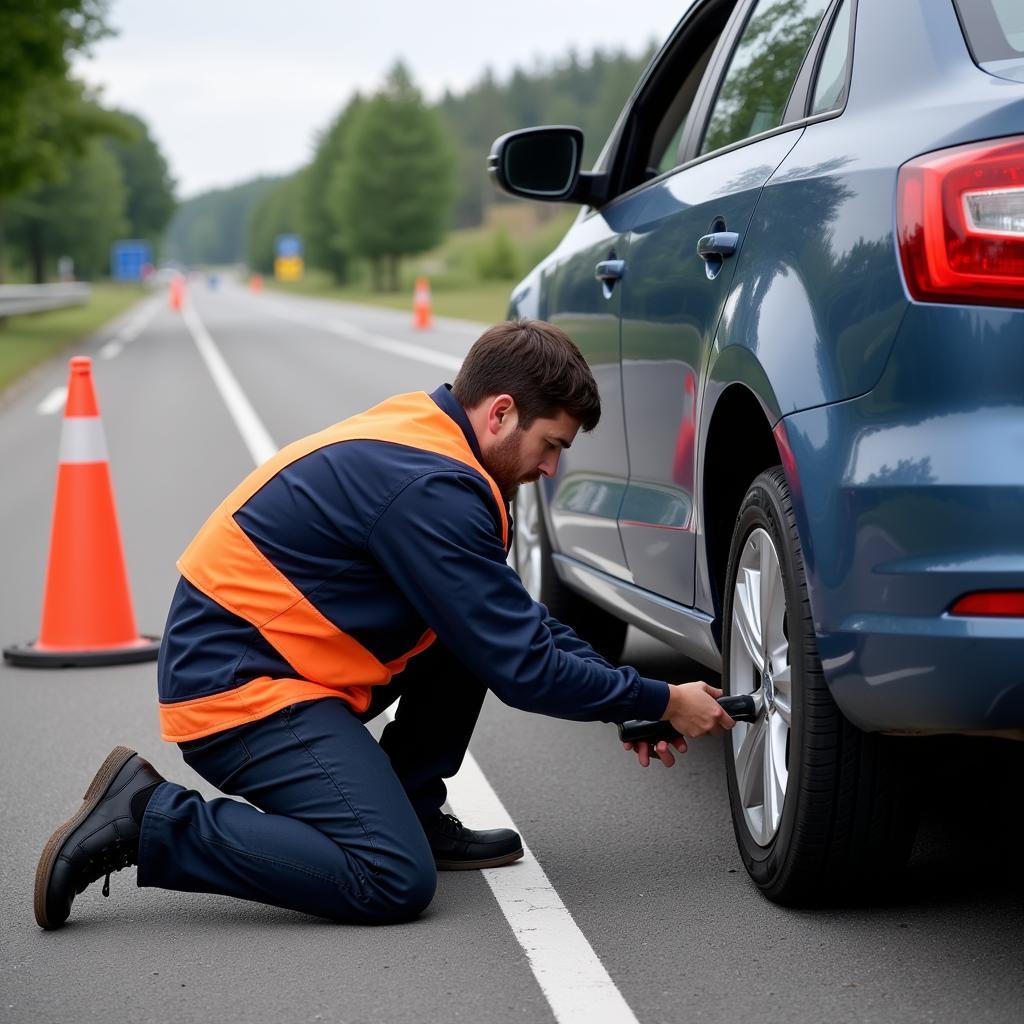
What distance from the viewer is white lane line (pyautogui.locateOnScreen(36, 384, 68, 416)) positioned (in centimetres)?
1656

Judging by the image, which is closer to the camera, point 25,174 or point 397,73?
point 25,174

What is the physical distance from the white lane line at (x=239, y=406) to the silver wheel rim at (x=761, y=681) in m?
6.92

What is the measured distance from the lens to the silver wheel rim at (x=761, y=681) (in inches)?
124

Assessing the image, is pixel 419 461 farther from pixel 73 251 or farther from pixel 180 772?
pixel 73 251

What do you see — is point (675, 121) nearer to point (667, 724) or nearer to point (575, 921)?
point (667, 724)

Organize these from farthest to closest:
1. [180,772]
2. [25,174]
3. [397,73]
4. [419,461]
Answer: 1. [397,73]
2. [25,174]
3. [180,772]
4. [419,461]

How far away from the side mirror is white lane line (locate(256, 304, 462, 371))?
8.54 m

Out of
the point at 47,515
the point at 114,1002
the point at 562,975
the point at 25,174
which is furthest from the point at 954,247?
the point at 25,174

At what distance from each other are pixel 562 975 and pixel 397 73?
81595 mm

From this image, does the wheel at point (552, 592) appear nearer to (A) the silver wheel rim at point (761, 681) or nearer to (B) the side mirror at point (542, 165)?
(B) the side mirror at point (542, 165)

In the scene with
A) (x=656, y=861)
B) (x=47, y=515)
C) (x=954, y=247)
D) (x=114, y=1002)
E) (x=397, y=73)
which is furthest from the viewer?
(x=397, y=73)

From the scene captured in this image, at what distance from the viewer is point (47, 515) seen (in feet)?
31.4

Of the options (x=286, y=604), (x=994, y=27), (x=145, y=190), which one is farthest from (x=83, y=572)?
(x=145, y=190)

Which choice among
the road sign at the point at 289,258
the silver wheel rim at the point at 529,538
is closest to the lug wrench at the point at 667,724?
the silver wheel rim at the point at 529,538
